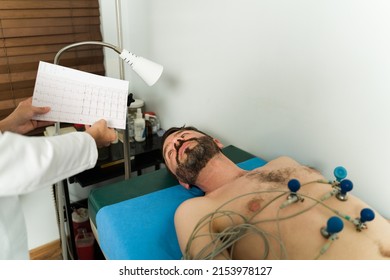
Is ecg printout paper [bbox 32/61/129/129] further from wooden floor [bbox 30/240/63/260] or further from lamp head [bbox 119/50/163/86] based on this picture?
wooden floor [bbox 30/240/63/260]

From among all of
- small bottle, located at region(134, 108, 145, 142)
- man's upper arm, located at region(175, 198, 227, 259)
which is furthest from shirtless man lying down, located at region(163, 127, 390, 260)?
small bottle, located at region(134, 108, 145, 142)

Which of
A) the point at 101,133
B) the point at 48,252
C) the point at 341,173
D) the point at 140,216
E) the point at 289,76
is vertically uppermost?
the point at 289,76

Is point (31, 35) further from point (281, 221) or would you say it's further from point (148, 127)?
point (281, 221)

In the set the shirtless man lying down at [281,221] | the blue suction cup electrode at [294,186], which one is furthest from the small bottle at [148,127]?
the blue suction cup electrode at [294,186]

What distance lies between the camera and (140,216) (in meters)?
1.11

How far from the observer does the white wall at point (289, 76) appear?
3.42ft

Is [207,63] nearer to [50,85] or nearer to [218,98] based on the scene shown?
[218,98]

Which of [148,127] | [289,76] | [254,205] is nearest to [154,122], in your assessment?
[148,127]

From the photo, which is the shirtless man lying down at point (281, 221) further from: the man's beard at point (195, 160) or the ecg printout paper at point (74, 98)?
the ecg printout paper at point (74, 98)

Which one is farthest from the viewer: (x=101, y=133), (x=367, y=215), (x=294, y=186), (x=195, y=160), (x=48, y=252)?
(x=48, y=252)

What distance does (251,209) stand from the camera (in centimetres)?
98

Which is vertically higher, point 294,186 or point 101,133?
point 101,133

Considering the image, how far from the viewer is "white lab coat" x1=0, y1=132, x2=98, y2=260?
0.68m

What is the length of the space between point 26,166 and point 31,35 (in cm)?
138
